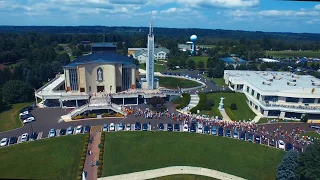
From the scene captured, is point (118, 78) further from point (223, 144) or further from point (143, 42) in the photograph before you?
point (143, 42)

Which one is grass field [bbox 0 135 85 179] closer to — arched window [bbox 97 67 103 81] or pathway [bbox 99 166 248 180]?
pathway [bbox 99 166 248 180]

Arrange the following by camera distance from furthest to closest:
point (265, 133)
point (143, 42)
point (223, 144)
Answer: point (143, 42) < point (265, 133) < point (223, 144)

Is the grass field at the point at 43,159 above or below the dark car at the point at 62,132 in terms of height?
below

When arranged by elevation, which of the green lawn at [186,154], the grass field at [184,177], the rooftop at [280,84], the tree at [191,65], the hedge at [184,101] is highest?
the tree at [191,65]

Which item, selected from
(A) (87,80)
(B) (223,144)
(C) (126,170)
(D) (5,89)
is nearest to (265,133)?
(B) (223,144)

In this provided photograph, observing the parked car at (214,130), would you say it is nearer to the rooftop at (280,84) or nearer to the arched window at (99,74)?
the rooftop at (280,84)

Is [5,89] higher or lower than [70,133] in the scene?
higher

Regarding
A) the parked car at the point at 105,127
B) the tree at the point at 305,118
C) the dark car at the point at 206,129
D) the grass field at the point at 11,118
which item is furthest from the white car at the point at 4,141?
the tree at the point at 305,118
